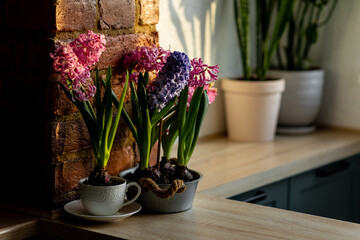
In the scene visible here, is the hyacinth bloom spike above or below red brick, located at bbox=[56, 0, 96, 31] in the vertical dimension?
below

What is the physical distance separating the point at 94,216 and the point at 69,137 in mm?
222

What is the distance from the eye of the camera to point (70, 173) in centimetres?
159

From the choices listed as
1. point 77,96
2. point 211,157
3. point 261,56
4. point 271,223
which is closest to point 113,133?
point 77,96

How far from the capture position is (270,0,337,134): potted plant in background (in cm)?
Answer: 284

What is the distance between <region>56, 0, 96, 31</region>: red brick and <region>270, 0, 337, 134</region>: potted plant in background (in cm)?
148

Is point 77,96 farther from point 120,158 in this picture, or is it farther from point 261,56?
point 261,56

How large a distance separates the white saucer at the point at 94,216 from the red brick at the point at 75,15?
17.9 inches

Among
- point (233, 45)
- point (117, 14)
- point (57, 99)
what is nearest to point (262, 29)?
point (233, 45)

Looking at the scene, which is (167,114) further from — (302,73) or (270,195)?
(302,73)

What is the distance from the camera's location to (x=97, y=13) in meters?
1.59

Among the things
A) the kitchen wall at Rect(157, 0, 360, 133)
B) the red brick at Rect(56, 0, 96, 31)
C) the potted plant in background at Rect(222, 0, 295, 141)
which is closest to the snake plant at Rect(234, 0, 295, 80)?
the potted plant in background at Rect(222, 0, 295, 141)

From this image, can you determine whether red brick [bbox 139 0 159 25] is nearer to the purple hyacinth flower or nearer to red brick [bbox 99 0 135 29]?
red brick [bbox 99 0 135 29]

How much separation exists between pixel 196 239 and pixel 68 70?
496 millimetres

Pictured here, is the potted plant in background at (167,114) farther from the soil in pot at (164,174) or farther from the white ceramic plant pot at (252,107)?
the white ceramic plant pot at (252,107)
